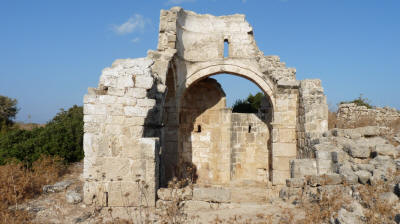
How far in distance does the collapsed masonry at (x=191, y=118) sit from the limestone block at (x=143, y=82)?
0.02 metres

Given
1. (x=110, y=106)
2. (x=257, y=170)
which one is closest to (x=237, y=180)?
(x=257, y=170)

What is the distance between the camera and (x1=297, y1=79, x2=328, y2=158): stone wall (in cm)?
779

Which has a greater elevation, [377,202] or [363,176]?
[363,176]

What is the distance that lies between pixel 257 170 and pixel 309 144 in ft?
12.8

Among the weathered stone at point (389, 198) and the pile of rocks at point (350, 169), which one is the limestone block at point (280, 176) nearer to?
the pile of rocks at point (350, 169)

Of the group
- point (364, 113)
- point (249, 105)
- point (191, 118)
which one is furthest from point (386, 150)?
point (249, 105)

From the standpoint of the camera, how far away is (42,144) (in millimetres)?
8555

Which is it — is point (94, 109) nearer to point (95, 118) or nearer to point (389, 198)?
point (95, 118)

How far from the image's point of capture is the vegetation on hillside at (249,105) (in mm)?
16562

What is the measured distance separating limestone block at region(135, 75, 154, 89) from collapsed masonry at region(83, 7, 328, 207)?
0.6 inches

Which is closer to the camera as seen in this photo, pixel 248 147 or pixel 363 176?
pixel 363 176

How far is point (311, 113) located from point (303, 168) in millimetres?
2509

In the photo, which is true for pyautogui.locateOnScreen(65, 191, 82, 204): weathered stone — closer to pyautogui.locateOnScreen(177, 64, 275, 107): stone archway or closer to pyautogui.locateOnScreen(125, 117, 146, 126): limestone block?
pyautogui.locateOnScreen(125, 117, 146, 126): limestone block

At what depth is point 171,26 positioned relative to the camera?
848 cm
